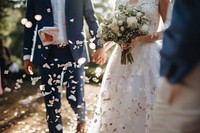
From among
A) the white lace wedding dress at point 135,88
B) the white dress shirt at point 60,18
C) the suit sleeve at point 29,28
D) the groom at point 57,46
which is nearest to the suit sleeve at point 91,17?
the groom at point 57,46

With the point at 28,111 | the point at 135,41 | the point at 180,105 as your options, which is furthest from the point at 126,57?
the point at 28,111

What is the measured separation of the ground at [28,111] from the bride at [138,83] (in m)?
1.41

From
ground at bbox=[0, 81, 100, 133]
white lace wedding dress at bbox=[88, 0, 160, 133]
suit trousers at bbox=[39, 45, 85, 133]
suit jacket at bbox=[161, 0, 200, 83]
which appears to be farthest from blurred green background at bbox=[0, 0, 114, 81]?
suit jacket at bbox=[161, 0, 200, 83]

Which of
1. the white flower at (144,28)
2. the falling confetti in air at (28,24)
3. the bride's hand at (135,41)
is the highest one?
the white flower at (144,28)

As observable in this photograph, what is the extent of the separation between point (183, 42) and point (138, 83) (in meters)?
2.67

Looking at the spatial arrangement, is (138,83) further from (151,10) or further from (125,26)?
(151,10)

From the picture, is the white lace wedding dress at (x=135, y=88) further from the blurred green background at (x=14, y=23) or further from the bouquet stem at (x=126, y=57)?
the blurred green background at (x=14, y=23)

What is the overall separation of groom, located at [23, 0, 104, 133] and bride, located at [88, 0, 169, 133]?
50 centimetres

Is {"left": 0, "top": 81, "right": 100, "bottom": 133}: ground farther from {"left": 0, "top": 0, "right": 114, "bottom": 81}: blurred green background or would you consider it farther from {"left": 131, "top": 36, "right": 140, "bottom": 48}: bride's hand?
{"left": 131, "top": 36, "right": 140, "bottom": 48}: bride's hand

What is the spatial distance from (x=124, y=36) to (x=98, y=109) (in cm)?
99

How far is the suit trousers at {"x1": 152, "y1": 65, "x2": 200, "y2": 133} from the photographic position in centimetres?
186

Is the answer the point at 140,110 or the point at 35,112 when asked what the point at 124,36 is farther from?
the point at 35,112

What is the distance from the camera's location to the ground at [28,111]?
601 centimetres

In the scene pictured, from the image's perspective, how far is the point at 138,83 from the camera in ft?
14.8
